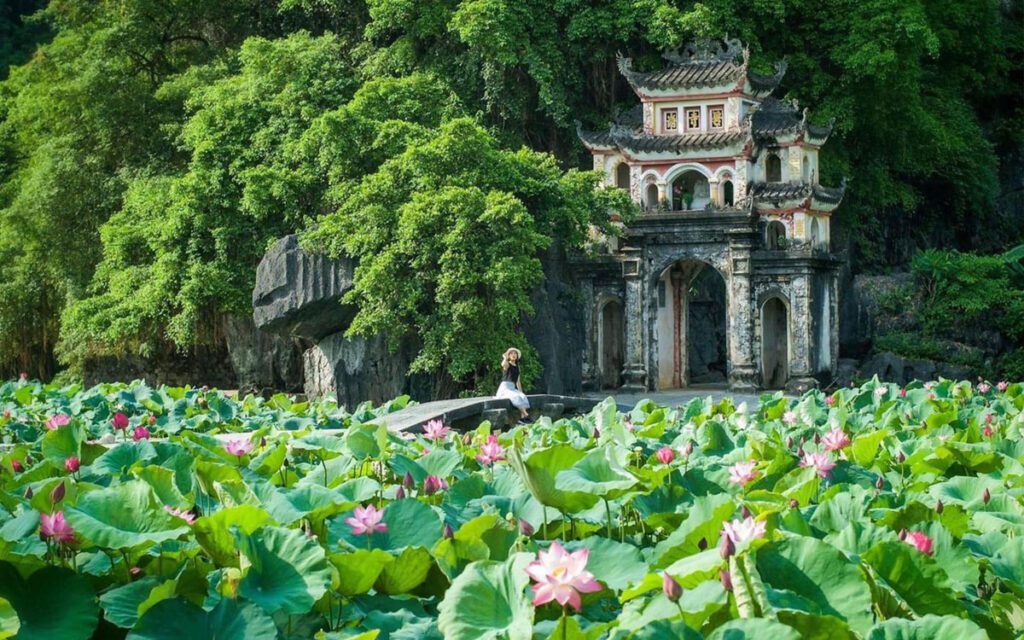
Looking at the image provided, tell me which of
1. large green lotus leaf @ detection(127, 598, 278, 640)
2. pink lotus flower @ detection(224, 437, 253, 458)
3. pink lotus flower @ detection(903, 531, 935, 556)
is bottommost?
large green lotus leaf @ detection(127, 598, 278, 640)

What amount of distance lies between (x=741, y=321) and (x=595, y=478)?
20.4 metres

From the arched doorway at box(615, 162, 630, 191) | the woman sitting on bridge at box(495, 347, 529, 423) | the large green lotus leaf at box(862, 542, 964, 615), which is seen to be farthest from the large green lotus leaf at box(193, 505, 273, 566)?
the arched doorway at box(615, 162, 630, 191)

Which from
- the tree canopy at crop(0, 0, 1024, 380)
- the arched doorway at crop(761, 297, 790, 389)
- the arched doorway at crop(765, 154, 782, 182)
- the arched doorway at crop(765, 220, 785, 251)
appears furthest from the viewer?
the arched doorway at crop(761, 297, 790, 389)

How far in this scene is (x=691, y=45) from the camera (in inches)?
977

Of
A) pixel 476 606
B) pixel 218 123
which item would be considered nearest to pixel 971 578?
pixel 476 606

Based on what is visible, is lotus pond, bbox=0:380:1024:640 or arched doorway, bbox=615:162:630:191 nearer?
lotus pond, bbox=0:380:1024:640

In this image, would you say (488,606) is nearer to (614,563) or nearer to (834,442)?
(614,563)

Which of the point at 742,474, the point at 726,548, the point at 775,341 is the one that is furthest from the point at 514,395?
the point at 775,341

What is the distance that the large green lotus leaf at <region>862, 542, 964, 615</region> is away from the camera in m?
2.67

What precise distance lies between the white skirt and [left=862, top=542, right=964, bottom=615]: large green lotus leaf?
10.9m

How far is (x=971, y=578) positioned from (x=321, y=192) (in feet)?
67.2

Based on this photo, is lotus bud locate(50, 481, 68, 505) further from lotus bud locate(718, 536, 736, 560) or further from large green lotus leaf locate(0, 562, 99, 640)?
lotus bud locate(718, 536, 736, 560)

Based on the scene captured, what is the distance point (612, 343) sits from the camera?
25703 millimetres

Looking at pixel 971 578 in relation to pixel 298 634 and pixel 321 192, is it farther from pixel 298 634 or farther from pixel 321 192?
pixel 321 192
